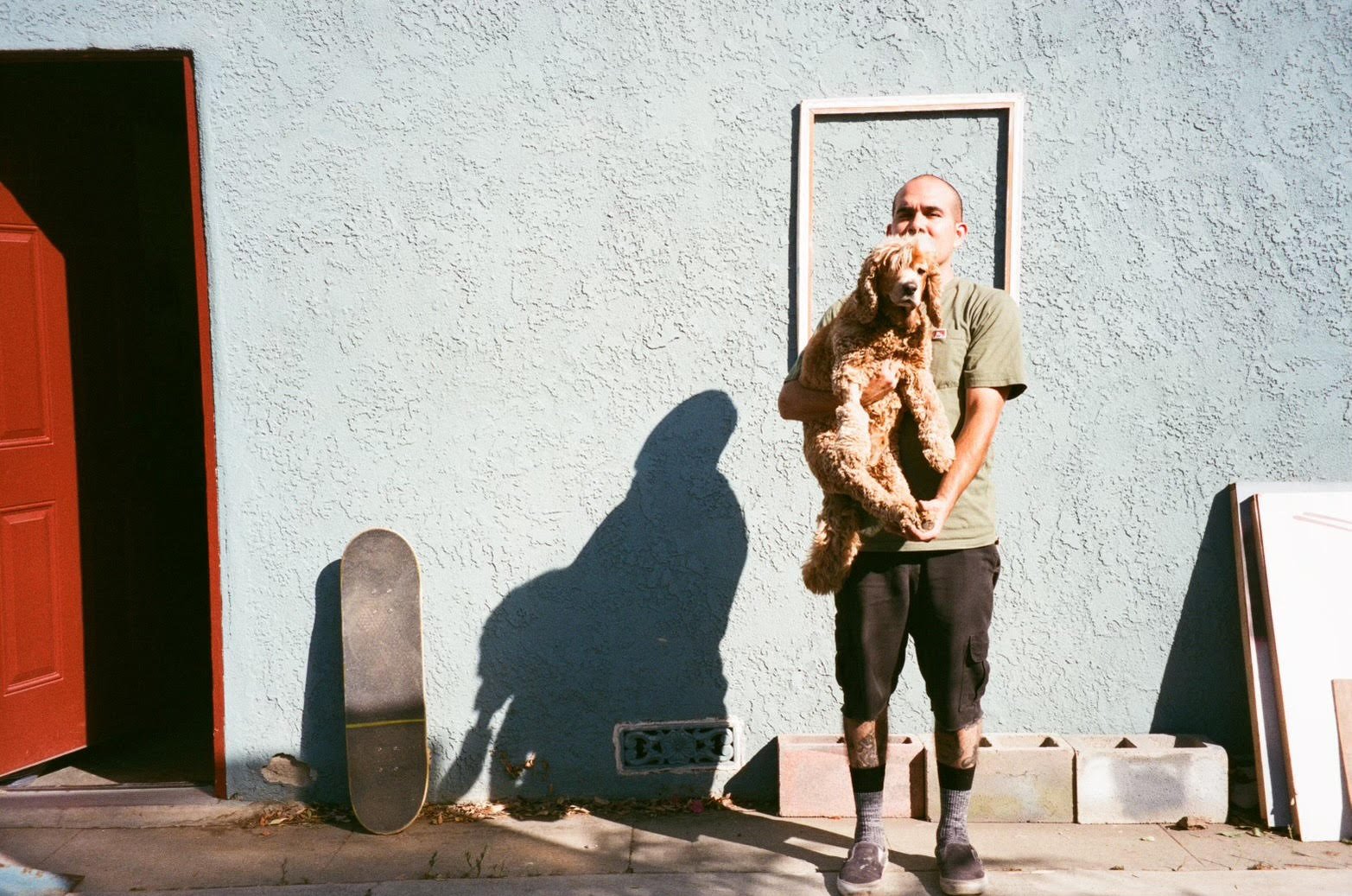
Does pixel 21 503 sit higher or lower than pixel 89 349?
lower

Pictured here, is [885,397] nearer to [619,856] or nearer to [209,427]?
[619,856]

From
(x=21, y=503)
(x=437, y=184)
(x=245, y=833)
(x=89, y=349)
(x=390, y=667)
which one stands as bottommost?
(x=245, y=833)

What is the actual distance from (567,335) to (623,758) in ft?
5.17

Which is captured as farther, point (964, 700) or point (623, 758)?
point (623, 758)

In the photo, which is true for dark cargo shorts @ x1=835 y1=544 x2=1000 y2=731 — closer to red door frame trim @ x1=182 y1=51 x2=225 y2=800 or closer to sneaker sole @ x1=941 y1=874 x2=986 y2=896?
sneaker sole @ x1=941 y1=874 x2=986 y2=896

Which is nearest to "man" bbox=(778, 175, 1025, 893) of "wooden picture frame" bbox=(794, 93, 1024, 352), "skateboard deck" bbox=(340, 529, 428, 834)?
"wooden picture frame" bbox=(794, 93, 1024, 352)

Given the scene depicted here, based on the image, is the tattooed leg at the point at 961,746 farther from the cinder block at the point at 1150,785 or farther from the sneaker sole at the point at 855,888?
the cinder block at the point at 1150,785

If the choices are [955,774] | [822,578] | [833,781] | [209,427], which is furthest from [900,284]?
[209,427]

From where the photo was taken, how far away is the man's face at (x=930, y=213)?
8.85 feet

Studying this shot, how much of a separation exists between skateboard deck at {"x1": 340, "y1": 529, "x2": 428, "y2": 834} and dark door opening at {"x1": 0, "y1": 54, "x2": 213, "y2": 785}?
87 centimetres

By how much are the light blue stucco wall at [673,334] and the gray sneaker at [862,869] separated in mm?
624

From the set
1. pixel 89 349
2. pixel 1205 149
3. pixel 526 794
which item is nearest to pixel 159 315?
pixel 89 349

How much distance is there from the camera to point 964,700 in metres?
2.82

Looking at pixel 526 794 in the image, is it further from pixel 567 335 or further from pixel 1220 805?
pixel 1220 805
